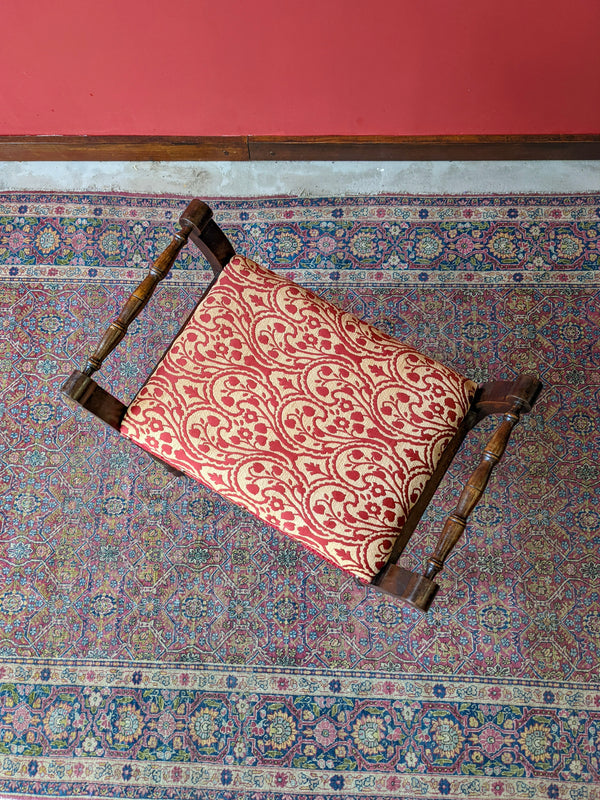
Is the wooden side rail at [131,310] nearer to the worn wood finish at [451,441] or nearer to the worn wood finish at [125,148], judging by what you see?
the worn wood finish at [451,441]

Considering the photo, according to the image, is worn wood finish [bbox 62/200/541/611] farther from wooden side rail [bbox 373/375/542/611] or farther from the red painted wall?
the red painted wall

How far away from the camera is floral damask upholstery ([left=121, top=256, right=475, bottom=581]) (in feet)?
3.72

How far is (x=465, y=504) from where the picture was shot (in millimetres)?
1051

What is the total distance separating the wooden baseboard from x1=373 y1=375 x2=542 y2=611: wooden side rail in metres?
0.90

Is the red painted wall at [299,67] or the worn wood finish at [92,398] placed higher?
the red painted wall at [299,67]

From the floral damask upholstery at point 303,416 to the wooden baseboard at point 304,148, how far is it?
2.39 ft

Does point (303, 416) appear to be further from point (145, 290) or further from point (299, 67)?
point (299, 67)

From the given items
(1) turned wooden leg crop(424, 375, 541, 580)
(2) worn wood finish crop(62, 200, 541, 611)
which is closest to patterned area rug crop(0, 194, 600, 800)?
(2) worn wood finish crop(62, 200, 541, 611)

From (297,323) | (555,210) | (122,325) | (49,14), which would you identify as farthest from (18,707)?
(555,210)

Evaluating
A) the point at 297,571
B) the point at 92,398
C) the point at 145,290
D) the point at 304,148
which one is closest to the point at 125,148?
the point at 304,148

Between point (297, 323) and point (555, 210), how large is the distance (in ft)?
3.18

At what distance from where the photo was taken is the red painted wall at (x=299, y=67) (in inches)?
62.4

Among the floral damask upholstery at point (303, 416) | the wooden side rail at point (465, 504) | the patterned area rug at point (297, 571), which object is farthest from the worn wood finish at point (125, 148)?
the wooden side rail at point (465, 504)

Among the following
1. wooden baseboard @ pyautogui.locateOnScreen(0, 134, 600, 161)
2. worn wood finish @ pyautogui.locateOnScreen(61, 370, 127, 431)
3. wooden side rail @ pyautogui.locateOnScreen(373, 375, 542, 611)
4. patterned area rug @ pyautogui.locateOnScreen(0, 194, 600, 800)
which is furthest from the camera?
wooden baseboard @ pyautogui.locateOnScreen(0, 134, 600, 161)
